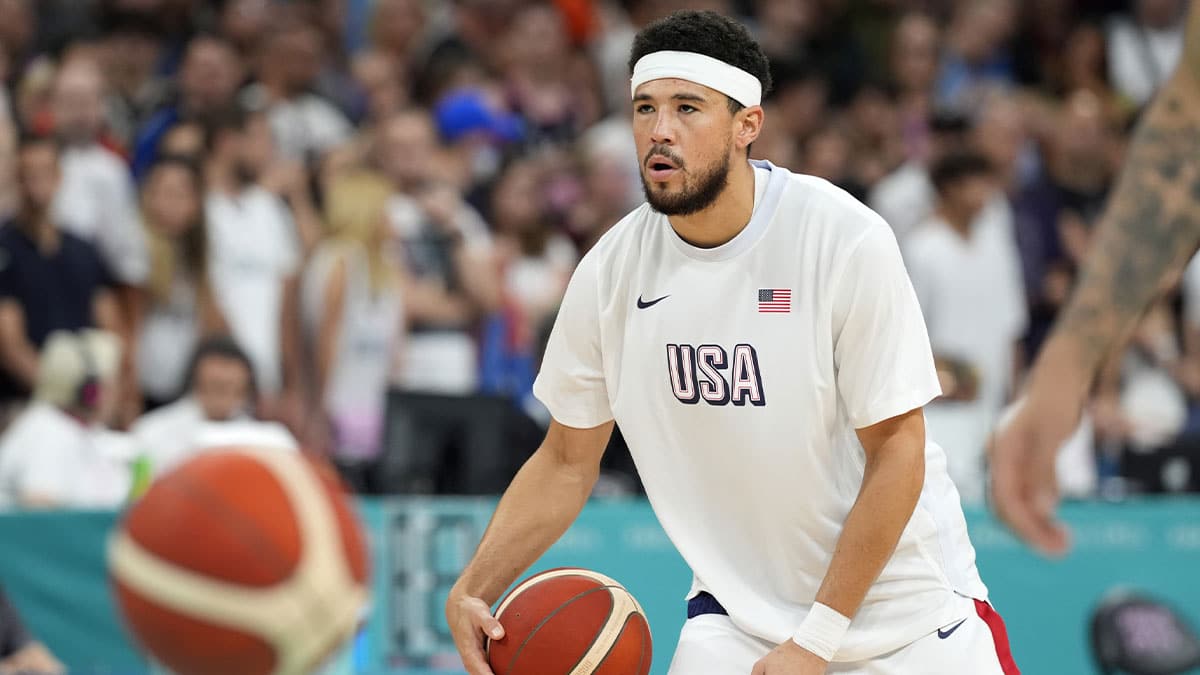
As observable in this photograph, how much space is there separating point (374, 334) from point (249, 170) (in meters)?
1.13

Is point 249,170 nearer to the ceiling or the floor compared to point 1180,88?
nearer to the floor

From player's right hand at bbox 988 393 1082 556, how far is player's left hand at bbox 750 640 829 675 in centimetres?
123

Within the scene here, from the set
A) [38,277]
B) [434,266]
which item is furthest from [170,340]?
[434,266]

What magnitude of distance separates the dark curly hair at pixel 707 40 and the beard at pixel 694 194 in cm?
17

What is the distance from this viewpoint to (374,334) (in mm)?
9133

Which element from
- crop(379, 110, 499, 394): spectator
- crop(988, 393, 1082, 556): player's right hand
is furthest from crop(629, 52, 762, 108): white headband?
crop(379, 110, 499, 394): spectator

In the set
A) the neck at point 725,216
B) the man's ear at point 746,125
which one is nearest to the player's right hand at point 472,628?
the neck at point 725,216

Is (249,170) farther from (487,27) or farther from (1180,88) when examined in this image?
(1180,88)

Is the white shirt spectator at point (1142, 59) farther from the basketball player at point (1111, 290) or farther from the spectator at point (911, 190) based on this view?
the basketball player at point (1111, 290)

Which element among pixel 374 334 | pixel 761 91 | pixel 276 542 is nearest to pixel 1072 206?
pixel 374 334

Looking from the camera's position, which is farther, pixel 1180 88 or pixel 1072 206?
pixel 1072 206

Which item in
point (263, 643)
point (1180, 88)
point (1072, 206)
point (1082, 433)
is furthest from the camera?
point (1072, 206)

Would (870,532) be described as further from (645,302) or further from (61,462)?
(61,462)

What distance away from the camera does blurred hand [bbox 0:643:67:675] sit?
7.05 meters
